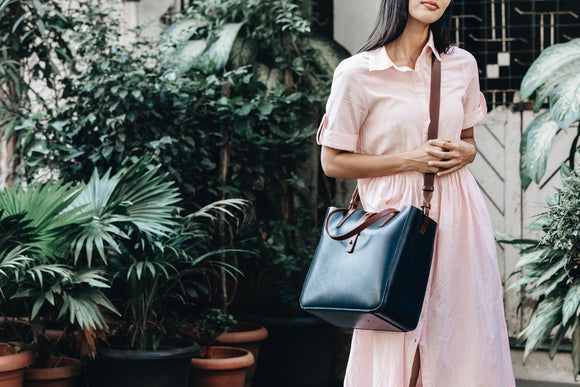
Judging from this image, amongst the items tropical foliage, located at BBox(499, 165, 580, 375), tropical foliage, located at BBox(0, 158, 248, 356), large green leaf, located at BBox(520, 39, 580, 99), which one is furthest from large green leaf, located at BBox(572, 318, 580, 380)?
tropical foliage, located at BBox(0, 158, 248, 356)

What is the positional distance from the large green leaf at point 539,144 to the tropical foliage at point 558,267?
15cm

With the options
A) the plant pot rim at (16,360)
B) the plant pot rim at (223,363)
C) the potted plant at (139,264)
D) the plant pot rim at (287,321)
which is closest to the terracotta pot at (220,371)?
the plant pot rim at (223,363)

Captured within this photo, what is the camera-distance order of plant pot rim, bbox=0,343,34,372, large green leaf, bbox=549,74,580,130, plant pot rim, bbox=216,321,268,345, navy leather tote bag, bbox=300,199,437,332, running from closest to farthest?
navy leather tote bag, bbox=300,199,437,332, plant pot rim, bbox=0,343,34,372, large green leaf, bbox=549,74,580,130, plant pot rim, bbox=216,321,268,345

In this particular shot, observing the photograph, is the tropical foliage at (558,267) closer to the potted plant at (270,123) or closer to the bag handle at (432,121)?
the potted plant at (270,123)

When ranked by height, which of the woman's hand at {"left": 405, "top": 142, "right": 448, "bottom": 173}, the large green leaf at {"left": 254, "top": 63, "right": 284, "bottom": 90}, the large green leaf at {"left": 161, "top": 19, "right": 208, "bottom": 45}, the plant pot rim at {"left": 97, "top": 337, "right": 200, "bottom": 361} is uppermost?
the large green leaf at {"left": 161, "top": 19, "right": 208, "bottom": 45}

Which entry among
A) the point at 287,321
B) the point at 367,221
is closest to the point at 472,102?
the point at 367,221

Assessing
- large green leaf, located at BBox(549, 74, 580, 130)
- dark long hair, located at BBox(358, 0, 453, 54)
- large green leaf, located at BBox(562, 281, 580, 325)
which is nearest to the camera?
dark long hair, located at BBox(358, 0, 453, 54)

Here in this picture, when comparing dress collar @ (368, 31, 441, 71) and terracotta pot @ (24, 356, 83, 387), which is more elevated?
dress collar @ (368, 31, 441, 71)

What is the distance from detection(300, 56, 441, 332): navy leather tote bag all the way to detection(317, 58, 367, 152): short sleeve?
235 millimetres

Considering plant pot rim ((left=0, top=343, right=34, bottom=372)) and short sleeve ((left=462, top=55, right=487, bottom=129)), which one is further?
plant pot rim ((left=0, top=343, right=34, bottom=372))

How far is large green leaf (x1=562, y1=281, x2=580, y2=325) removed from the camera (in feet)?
11.9

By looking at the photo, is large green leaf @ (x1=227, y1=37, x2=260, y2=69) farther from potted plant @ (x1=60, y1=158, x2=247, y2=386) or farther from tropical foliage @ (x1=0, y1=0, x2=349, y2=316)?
potted plant @ (x1=60, y1=158, x2=247, y2=386)

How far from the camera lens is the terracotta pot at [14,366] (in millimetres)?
3482

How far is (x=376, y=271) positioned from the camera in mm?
1942
